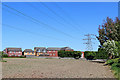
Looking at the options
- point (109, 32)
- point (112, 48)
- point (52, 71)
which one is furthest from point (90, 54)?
point (52, 71)

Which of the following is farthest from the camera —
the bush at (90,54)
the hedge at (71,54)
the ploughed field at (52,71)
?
the hedge at (71,54)

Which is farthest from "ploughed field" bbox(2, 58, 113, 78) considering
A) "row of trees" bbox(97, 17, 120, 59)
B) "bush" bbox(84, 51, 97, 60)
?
→ "bush" bbox(84, 51, 97, 60)

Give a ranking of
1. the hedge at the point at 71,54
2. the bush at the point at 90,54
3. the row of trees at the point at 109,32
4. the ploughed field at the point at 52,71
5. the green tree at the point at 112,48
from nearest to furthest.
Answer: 1. the ploughed field at the point at 52,71
2. the green tree at the point at 112,48
3. the row of trees at the point at 109,32
4. the bush at the point at 90,54
5. the hedge at the point at 71,54

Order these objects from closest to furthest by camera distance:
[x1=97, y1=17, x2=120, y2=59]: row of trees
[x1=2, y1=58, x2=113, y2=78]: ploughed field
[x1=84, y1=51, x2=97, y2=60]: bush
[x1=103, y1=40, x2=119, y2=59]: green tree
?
1. [x1=2, y1=58, x2=113, y2=78]: ploughed field
2. [x1=103, y1=40, x2=119, y2=59]: green tree
3. [x1=97, y1=17, x2=120, y2=59]: row of trees
4. [x1=84, y1=51, x2=97, y2=60]: bush

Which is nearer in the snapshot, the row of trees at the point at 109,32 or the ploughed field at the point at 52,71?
the ploughed field at the point at 52,71

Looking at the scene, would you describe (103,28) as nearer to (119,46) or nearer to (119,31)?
(119,31)

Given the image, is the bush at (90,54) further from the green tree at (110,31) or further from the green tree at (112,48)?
the green tree at (112,48)

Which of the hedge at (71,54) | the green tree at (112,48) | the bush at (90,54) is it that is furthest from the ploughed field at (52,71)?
the hedge at (71,54)

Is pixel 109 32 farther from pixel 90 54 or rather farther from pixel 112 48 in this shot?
pixel 90 54

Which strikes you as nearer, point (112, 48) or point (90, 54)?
point (112, 48)

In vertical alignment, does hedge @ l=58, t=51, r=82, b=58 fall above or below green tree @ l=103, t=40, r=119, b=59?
below

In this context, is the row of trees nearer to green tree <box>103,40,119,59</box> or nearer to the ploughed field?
green tree <box>103,40,119,59</box>

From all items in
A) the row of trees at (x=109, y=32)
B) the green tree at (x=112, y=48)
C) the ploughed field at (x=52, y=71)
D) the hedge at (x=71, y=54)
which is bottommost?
the ploughed field at (x=52, y=71)

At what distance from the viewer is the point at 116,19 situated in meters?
38.5
